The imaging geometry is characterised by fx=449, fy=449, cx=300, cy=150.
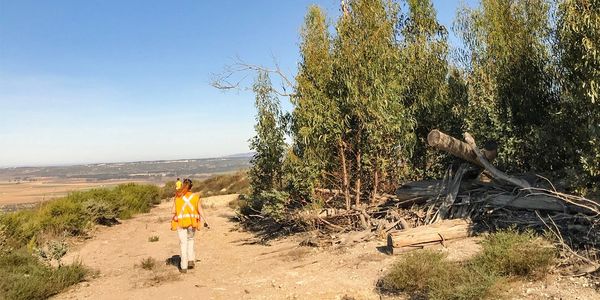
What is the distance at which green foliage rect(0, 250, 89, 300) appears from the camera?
287 inches

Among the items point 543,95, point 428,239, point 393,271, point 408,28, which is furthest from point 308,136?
point 408,28

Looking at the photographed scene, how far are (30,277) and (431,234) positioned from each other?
732 centimetres

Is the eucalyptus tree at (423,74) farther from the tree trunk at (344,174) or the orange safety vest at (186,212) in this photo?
the orange safety vest at (186,212)

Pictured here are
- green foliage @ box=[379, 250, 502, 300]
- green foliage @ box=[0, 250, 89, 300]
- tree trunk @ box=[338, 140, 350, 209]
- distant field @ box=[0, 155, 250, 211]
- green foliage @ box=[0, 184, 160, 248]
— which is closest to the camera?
green foliage @ box=[379, 250, 502, 300]

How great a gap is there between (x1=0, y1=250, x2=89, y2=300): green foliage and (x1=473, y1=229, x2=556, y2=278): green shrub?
703 cm

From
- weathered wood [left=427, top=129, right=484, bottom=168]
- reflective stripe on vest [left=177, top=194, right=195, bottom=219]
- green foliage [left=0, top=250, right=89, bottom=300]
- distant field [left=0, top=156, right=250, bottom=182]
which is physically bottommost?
distant field [left=0, top=156, right=250, bottom=182]

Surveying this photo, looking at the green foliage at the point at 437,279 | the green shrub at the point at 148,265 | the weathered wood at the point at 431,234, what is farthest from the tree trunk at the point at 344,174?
the green shrub at the point at 148,265

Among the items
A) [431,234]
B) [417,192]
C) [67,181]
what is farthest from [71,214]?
[67,181]

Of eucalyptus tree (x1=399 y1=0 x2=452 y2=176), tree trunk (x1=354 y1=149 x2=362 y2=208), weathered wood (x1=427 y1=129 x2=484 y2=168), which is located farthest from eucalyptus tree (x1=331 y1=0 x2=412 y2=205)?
eucalyptus tree (x1=399 y1=0 x2=452 y2=176)

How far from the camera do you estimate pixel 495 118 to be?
1227 centimetres

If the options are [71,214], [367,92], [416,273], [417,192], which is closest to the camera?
[416,273]

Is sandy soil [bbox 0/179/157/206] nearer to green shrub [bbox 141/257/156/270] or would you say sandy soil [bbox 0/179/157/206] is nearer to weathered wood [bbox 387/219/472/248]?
green shrub [bbox 141/257/156/270]

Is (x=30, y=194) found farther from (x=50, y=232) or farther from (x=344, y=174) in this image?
(x=344, y=174)

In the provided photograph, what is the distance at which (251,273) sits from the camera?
887cm
